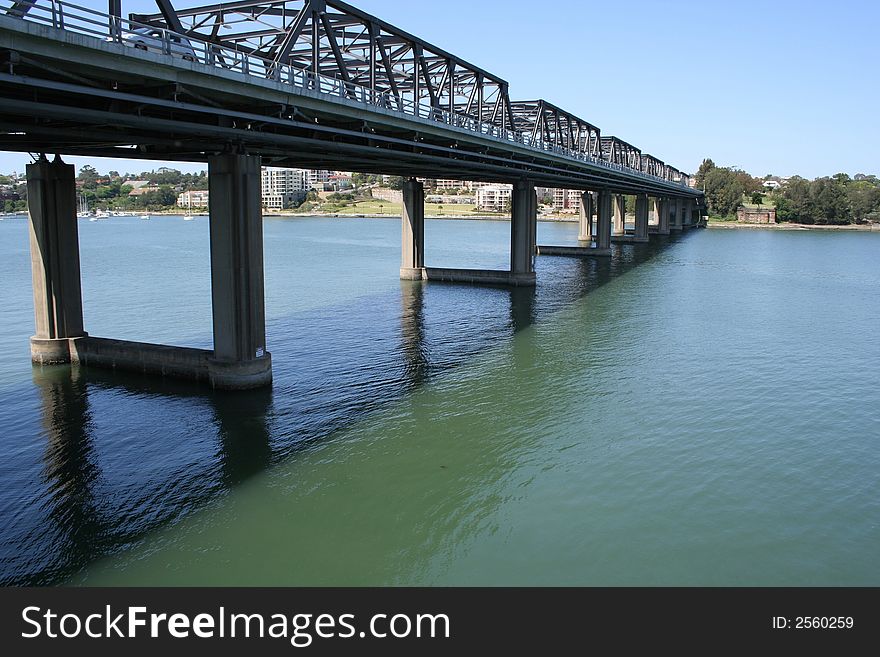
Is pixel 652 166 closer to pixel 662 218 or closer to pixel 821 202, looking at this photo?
pixel 662 218

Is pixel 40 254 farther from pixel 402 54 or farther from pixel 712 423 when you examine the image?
pixel 712 423

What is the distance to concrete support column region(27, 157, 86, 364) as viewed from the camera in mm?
25828

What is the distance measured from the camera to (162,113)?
20078 millimetres

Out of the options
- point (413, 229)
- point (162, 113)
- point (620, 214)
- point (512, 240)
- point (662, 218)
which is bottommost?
point (512, 240)

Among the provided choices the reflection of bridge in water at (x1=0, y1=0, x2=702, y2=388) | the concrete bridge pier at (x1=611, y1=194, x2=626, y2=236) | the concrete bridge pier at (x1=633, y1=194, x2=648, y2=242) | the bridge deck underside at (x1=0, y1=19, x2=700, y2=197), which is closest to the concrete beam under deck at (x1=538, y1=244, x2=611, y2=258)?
the concrete bridge pier at (x1=633, y1=194, x2=648, y2=242)

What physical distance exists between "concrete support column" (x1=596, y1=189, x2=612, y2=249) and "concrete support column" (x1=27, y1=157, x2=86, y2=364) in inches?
2533

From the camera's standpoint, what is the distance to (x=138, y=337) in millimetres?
34250

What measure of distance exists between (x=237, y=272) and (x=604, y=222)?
6675 cm

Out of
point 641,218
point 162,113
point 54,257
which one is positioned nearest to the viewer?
point 162,113

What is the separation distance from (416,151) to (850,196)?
542ft

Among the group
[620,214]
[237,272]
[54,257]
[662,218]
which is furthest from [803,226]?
[54,257]

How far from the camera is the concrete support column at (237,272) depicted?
75.8 feet

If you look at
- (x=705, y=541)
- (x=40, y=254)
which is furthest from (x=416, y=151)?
(x=705, y=541)

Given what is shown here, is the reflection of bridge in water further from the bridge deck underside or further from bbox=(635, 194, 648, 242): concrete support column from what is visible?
bbox=(635, 194, 648, 242): concrete support column
